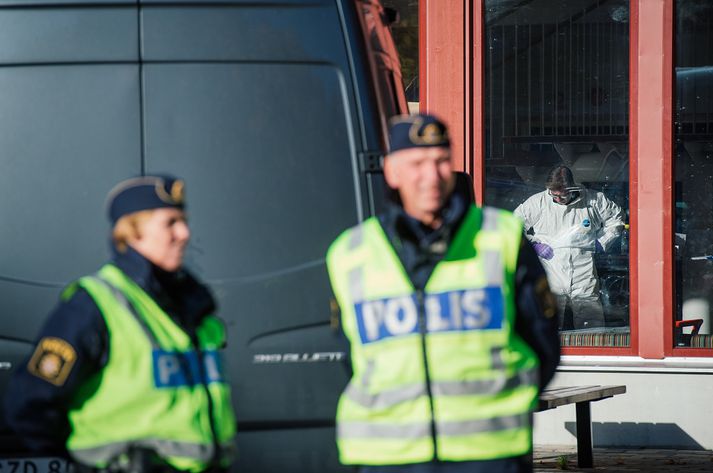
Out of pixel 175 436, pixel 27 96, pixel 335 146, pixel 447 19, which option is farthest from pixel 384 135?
pixel 447 19

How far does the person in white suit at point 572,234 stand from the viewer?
9773 millimetres

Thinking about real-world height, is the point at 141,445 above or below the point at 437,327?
below

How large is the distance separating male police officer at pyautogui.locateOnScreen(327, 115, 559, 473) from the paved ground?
4.76 meters

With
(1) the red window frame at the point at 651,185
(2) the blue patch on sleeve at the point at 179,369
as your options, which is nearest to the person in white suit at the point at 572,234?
(1) the red window frame at the point at 651,185

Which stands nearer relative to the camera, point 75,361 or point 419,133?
point 75,361

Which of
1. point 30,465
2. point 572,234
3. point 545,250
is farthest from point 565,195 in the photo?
point 30,465

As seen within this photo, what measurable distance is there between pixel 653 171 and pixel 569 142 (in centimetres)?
64

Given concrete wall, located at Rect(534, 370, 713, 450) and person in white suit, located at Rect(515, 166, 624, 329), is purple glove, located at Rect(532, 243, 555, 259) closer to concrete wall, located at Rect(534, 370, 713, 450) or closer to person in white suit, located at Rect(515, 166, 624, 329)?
person in white suit, located at Rect(515, 166, 624, 329)

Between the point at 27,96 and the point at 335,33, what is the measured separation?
1.07 m

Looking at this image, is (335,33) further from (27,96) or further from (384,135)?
(27,96)

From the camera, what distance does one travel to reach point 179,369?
140 inches

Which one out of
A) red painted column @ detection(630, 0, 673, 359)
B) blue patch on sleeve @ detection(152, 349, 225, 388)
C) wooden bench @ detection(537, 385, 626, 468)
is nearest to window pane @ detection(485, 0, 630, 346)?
red painted column @ detection(630, 0, 673, 359)

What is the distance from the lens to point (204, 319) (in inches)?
147

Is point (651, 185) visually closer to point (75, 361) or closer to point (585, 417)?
point (585, 417)
